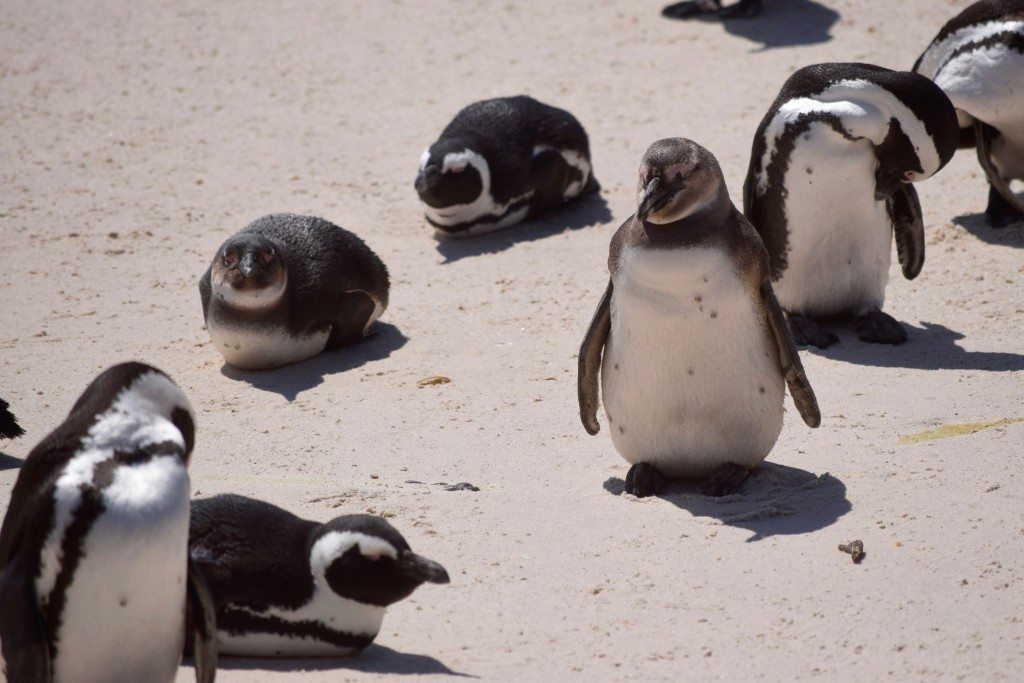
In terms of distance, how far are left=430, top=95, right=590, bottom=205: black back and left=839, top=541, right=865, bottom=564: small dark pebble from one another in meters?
4.12

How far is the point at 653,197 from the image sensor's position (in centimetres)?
391

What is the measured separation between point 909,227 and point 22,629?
4310mm

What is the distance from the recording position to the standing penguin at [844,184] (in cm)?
561

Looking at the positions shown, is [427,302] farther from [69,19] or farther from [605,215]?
[69,19]

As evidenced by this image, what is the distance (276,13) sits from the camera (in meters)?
11.3

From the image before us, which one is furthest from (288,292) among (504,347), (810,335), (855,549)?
(855,549)

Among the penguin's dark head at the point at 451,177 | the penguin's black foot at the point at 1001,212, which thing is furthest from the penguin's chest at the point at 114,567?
the penguin's black foot at the point at 1001,212

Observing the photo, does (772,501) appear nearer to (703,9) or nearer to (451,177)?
(451,177)

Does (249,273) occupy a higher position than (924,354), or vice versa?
(249,273)

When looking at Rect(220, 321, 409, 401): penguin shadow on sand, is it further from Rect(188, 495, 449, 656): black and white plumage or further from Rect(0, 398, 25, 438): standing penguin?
Rect(188, 495, 449, 656): black and white plumage

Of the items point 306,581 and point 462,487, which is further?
point 462,487

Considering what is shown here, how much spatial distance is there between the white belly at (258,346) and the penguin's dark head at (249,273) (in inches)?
4.7

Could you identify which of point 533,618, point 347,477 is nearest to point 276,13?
point 347,477

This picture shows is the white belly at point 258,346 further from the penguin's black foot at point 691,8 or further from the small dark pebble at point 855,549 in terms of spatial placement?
the penguin's black foot at point 691,8
